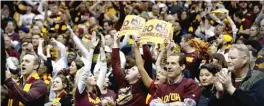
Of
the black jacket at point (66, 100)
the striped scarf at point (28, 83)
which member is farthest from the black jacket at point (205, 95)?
the striped scarf at point (28, 83)

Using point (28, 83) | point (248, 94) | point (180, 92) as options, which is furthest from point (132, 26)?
point (248, 94)

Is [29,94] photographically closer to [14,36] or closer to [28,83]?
[28,83]

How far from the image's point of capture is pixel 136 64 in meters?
7.75

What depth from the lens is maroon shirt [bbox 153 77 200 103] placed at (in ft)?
21.4

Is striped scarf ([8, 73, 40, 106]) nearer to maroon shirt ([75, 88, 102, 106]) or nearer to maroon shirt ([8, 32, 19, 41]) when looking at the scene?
maroon shirt ([75, 88, 102, 106])

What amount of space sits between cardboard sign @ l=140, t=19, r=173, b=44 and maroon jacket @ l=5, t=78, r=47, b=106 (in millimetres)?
1434

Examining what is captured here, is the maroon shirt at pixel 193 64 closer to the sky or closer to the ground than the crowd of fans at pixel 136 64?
closer to the ground

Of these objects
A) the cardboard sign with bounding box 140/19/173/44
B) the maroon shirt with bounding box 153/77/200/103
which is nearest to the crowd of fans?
the maroon shirt with bounding box 153/77/200/103

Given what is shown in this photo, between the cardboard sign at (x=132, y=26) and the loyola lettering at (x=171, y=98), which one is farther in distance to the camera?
the cardboard sign at (x=132, y=26)

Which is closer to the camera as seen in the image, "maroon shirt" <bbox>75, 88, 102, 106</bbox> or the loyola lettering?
the loyola lettering

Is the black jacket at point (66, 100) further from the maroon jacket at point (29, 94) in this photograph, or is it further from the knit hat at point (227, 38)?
the knit hat at point (227, 38)

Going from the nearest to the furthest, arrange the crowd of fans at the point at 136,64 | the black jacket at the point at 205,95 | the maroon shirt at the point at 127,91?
the crowd of fans at the point at 136,64
the black jacket at the point at 205,95
the maroon shirt at the point at 127,91

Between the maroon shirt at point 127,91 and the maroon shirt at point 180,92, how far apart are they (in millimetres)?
1053

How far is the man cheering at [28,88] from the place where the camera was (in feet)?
22.7
